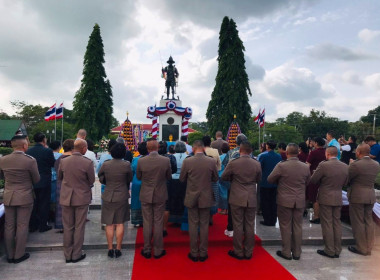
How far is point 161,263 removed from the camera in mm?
3916

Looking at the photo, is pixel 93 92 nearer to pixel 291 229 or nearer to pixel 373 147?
pixel 373 147

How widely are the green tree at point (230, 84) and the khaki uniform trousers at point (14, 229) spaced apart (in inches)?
882


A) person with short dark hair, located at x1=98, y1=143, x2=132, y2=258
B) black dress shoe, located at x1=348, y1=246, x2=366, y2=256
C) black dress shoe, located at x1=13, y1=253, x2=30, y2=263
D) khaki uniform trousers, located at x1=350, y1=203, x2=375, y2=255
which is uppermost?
person with short dark hair, located at x1=98, y1=143, x2=132, y2=258

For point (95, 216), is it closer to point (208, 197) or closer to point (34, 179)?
point (34, 179)

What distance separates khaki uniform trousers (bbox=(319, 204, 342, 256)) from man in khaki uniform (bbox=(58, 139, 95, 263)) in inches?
149

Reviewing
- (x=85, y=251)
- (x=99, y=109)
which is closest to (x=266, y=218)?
(x=85, y=251)

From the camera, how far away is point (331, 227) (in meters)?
4.24

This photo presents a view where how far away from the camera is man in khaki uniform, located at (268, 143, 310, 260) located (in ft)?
13.1

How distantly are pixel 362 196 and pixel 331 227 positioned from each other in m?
0.74

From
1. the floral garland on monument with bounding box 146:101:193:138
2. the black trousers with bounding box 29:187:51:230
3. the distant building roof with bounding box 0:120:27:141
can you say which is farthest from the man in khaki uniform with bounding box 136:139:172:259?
the distant building roof with bounding box 0:120:27:141

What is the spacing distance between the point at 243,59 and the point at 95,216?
22.9 m

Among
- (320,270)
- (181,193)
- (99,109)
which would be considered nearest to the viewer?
(320,270)

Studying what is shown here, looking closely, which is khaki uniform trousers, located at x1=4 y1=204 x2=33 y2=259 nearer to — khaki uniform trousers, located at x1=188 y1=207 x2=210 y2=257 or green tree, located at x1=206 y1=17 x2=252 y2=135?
khaki uniform trousers, located at x1=188 y1=207 x2=210 y2=257

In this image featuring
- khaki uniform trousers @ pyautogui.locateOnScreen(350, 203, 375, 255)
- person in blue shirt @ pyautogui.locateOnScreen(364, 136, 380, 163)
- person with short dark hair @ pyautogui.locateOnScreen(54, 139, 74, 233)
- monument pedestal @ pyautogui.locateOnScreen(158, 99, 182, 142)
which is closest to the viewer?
khaki uniform trousers @ pyautogui.locateOnScreen(350, 203, 375, 255)
